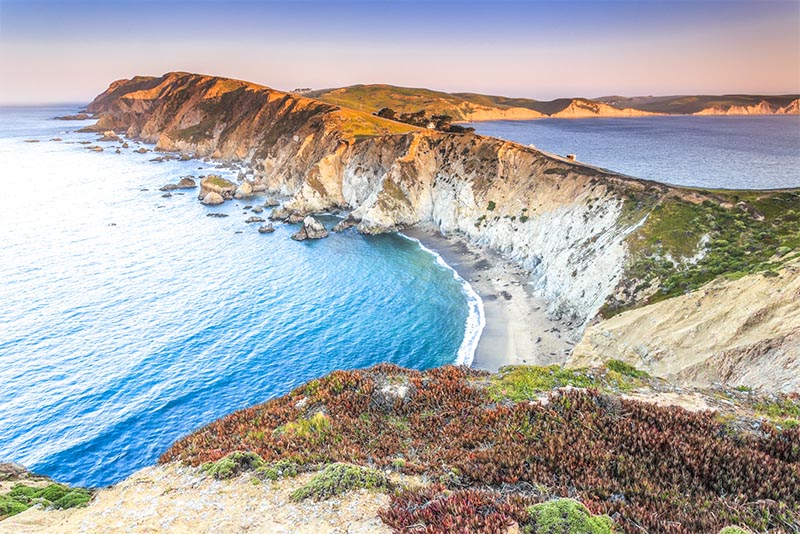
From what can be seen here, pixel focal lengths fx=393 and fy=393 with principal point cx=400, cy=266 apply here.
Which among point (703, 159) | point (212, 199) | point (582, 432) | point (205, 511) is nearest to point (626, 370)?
point (582, 432)

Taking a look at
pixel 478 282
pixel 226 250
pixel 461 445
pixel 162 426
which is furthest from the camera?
pixel 226 250

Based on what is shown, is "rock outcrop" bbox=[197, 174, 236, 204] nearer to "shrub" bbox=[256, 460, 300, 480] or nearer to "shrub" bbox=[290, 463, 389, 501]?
"shrub" bbox=[256, 460, 300, 480]

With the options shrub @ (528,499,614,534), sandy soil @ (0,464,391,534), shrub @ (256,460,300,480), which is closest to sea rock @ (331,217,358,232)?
sandy soil @ (0,464,391,534)

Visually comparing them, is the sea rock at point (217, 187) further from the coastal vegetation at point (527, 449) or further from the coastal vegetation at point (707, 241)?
the coastal vegetation at point (527, 449)

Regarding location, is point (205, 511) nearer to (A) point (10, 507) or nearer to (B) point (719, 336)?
(A) point (10, 507)

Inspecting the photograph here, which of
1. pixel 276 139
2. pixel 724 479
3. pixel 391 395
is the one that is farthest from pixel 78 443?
pixel 276 139

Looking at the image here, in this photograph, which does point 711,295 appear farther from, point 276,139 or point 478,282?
point 276,139
